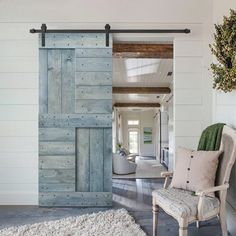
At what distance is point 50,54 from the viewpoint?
359cm

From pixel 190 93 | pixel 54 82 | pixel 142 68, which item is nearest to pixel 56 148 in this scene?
pixel 54 82

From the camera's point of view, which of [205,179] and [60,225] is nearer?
[205,179]

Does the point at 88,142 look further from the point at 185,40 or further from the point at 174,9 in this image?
the point at 174,9

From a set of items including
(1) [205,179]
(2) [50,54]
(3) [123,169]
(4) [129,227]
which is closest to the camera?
(1) [205,179]

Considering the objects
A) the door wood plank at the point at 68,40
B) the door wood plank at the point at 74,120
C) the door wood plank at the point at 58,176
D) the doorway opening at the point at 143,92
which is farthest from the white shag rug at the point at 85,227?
the doorway opening at the point at 143,92

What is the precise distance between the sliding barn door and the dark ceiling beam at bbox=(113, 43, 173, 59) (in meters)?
1.05

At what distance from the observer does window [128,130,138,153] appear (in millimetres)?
17453

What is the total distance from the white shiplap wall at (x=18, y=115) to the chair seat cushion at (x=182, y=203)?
1833 millimetres

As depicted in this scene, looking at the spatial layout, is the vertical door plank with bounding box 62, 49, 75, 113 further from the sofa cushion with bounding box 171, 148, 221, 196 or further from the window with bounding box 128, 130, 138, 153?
the window with bounding box 128, 130, 138, 153

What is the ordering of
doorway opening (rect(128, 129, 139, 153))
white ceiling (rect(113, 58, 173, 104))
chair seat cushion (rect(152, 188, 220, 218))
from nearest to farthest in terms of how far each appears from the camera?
chair seat cushion (rect(152, 188, 220, 218)) < white ceiling (rect(113, 58, 173, 104)) < doorway opening (rect(128, 129, 139, 153))

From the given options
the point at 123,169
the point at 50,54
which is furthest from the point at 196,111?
the point at 123,169

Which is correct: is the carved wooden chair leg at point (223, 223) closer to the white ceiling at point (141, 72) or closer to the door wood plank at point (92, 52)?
the door wood plank at point (92, 52)

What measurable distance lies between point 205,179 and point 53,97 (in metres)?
2.06

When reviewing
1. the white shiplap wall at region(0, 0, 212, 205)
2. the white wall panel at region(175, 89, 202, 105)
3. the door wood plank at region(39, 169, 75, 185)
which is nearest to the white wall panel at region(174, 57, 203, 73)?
the white shiplap wall at region(0, 0, 212, 205)
